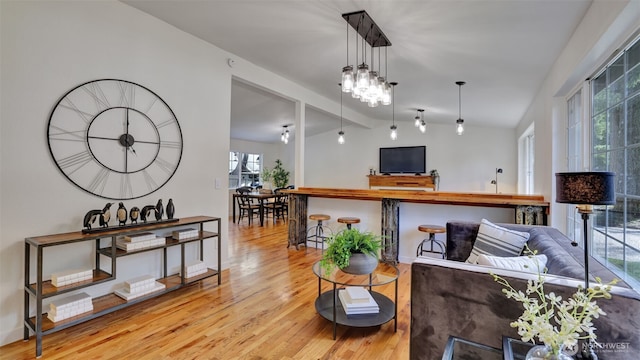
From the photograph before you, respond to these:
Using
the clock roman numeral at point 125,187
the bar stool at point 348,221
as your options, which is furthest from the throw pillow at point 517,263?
the clock roman numeral at point 125,187

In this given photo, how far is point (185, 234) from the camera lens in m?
3.06

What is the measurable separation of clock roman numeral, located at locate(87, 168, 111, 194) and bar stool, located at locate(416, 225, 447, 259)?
3411 millimetres

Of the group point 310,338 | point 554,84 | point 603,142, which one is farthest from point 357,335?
point 554,84

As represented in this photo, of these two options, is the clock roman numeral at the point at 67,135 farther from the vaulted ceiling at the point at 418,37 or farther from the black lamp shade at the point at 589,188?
the black lamp shade at the point at 589,188

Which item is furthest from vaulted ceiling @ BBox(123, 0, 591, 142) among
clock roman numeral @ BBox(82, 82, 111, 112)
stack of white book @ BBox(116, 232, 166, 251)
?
stack of white book @ BBox(116, 232, 166, 251)

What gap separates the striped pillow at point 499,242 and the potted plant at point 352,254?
76cm

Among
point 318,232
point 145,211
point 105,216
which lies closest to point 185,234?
point 145,211

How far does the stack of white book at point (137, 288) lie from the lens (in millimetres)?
2583

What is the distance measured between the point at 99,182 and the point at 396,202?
3.32 meters

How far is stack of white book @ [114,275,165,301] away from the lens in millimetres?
2583

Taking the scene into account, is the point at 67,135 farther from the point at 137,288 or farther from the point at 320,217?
the point at 320,217

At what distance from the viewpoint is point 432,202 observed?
3.81 metres

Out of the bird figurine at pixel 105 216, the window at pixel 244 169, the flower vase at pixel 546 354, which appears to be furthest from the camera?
the window at pixel 244 169

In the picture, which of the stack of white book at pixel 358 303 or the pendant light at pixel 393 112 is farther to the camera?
the pendant light at pixel 393 112
